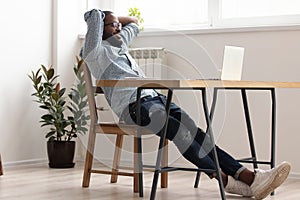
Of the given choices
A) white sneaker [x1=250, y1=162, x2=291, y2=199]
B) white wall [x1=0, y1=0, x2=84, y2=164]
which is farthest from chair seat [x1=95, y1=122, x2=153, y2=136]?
white wall [x1=0, y1=0, x2=84, y2=164]

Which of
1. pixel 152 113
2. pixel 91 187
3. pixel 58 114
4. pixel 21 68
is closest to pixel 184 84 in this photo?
pixel 152 113

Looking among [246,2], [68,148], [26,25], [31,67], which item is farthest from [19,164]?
[246,2]

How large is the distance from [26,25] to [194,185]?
198cm

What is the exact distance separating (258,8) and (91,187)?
188cm

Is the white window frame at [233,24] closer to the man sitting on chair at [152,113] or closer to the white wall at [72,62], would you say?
the white wall at [72,62]

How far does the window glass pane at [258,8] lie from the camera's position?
4.66m

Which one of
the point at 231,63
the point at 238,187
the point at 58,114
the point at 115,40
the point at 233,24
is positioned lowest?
the point at 238,187

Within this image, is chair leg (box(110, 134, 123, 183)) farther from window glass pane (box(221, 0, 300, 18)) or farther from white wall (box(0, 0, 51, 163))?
window glass pane (box(221, 0, 300, 18))

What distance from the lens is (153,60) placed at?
197 inches

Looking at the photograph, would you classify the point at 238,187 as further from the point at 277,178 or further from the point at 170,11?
the point at 170,11

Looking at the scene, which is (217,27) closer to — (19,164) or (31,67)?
(31,67)

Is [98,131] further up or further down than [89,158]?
further up

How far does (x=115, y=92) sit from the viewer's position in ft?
12.4

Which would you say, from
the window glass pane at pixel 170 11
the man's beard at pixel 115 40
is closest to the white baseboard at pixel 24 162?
the window glass pane at pixel 170 11
